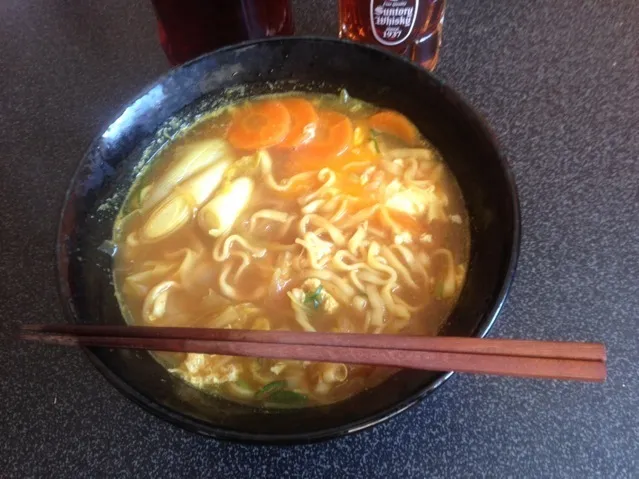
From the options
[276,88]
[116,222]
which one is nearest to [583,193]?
[276,88]

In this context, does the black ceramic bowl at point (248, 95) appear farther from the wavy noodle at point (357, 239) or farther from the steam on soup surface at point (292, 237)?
the wavy noodle at point (357, 239)

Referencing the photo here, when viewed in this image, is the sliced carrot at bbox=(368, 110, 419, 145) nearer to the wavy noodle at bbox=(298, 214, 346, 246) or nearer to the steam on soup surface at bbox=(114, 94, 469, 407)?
the steam on soup surface at bbox=(114, 94, 469, 407)

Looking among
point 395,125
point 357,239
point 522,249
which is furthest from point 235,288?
point 522,249

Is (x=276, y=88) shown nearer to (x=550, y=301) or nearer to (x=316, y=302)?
(x=316, y=302)

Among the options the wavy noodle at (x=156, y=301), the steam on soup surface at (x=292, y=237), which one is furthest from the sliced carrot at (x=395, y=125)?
the wavy noodle at (x=156, y=301)

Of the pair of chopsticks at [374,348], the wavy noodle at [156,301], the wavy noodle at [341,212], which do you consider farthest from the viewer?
the wavy noodle at [341,212]

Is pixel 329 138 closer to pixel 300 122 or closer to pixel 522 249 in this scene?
pixel 300 122

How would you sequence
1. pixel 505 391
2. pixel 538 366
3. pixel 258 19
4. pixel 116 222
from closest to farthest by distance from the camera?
pixel 538 366 < pixel 505 391 < pixel 116 222 < pixel 258 19
